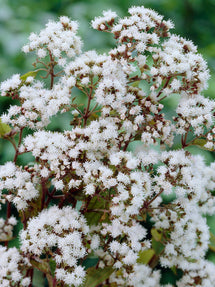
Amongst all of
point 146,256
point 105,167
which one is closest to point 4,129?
point 105,167

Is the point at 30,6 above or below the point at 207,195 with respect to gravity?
above

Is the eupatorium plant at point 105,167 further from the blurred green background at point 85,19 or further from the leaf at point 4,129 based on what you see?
the blurred green background at point 85,19

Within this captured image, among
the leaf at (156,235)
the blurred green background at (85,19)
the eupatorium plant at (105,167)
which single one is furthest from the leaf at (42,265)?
the blurred green background at (85,19)

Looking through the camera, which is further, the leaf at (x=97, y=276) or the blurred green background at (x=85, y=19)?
the blurred green background at (x=85, y=19)

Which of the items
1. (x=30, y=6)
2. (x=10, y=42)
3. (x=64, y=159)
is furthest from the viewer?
(x=30, y=6)

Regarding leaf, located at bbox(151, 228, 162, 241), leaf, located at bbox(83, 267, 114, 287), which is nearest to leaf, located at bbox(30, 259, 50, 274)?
leaf, located at bbox(83, 267, 114, 287)

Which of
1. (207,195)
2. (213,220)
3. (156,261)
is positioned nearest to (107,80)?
(207,195)

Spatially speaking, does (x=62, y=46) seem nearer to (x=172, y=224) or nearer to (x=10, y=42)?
(x=172, y=224)

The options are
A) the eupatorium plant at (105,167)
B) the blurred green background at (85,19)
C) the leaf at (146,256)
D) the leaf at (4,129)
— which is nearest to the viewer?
the eupatorium plant at (105,167)

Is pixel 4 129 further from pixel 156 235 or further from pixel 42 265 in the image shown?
pixel 156 235
